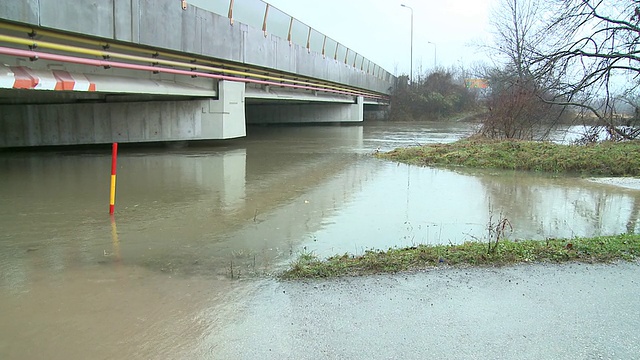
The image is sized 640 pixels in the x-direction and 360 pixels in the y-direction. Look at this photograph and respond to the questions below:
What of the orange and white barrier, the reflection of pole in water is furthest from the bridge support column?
the reflection of pole in water

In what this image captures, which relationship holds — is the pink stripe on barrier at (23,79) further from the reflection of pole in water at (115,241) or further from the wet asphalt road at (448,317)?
the wet asphalt road at (448,317)

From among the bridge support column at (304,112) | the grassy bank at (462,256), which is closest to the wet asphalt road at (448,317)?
the grassy bank at (462,256)

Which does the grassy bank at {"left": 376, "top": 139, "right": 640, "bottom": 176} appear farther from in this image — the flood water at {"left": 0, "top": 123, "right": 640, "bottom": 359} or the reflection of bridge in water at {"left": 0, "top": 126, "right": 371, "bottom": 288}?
the reflection of bridge in water at {"left": 0, "top": 126, "right": 371, "bottom": 288}

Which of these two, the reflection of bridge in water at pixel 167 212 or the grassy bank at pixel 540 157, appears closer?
the reflection of bridge in water at pixel 167 212

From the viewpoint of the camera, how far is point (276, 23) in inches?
790

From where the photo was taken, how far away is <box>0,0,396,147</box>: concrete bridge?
10.3 m

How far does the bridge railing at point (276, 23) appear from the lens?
16125 mm

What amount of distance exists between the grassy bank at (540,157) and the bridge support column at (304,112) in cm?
2078

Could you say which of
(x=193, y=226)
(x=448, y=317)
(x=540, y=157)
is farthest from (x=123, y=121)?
(x=448, y=317)

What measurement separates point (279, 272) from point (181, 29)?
11.3 meters

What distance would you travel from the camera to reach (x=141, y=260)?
5164mm

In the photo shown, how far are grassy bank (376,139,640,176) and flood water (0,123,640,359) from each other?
3.06ft

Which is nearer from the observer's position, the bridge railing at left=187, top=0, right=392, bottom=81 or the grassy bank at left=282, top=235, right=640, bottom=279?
the grassy bank at left=282, top=235, right=640, bottom=279

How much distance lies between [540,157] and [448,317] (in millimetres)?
10407
